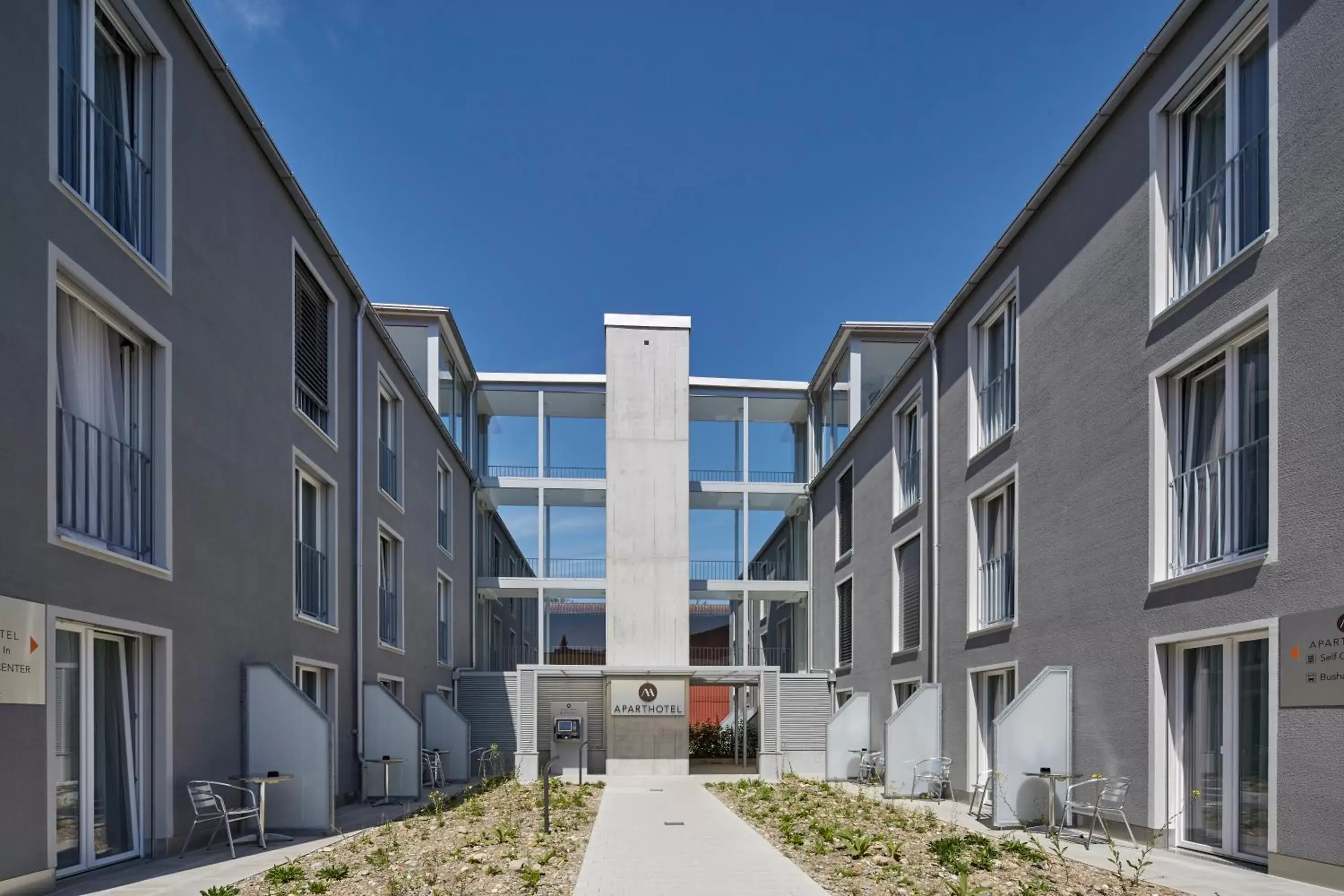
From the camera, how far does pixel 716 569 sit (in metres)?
23.9

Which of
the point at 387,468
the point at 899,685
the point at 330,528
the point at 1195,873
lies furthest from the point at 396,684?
the point at 1195,873

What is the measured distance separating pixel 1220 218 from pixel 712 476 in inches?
644

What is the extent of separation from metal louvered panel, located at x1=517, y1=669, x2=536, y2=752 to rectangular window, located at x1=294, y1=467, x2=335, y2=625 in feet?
26.3

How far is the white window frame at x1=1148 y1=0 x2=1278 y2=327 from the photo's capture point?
7477 millimetres

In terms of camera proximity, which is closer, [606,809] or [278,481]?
[278,481]

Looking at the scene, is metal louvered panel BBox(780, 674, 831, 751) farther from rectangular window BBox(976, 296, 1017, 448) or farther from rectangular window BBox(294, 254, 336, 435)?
rectangular window BBox(294, 254, 336, 435)

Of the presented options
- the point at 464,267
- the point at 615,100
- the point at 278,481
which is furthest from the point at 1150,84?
the point at 464,267

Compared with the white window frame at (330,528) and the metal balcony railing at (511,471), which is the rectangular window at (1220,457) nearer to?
the white window frame at (330,528)

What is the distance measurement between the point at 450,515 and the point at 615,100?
9.83m

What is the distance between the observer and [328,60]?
11.7 meters

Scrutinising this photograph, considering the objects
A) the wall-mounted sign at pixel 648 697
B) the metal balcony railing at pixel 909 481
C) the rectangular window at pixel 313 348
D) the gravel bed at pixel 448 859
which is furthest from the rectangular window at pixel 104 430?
the wall-mounted sign at pixel 648 697

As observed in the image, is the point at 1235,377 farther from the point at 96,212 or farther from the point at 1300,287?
the point at 96,212

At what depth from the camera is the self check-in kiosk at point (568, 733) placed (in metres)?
21.6

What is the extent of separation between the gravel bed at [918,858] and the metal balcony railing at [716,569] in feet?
37.5
